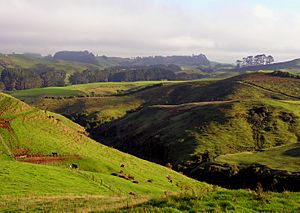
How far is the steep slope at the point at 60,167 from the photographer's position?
38188 millimetres

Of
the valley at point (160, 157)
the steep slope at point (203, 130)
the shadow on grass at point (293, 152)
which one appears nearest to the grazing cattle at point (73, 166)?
the valley at point (160, 157)

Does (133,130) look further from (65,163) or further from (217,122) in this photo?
(65,163)

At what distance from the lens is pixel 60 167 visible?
49.3m

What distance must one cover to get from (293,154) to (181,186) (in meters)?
29.5

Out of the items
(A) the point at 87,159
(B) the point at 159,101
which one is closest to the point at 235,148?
(A) the point at 87,159

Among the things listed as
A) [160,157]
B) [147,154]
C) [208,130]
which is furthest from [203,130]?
[147,154]

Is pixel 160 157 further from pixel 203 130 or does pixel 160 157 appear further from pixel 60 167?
pixel 60 167

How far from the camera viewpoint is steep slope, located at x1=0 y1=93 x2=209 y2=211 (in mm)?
38188

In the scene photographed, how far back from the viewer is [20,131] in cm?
6081

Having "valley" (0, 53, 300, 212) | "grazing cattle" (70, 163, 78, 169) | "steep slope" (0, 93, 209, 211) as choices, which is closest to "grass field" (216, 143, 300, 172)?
"valley" (0, 53, 300, 212)

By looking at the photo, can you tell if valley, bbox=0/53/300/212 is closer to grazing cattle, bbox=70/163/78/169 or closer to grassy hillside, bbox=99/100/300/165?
grazing cattle, bbox=70/163/78/169

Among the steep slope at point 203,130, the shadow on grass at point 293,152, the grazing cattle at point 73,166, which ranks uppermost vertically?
the grazing cattle at point 73,166

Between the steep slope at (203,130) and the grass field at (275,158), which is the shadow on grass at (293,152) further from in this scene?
the steep slope at (203,130)

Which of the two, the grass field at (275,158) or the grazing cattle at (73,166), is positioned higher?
the grazing cattle at (73,166)
